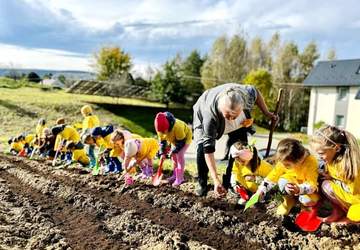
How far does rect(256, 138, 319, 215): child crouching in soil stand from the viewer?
3.41 metres

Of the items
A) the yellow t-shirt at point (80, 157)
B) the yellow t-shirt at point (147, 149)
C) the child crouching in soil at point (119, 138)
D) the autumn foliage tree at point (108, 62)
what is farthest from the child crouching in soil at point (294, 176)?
the autumn foliage tree at point (108, 62)

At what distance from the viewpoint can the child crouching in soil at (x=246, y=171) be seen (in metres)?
4.09

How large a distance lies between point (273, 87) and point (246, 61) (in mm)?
4683

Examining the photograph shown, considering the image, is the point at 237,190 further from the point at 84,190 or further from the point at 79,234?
the point at 84,190

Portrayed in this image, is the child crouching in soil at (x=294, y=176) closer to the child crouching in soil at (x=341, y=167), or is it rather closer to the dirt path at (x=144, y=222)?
the child crouching in soil at (x=341, y=167)

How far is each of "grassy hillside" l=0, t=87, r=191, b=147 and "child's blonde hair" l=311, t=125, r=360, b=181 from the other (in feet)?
39.7

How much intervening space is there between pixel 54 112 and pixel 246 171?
54.0ft

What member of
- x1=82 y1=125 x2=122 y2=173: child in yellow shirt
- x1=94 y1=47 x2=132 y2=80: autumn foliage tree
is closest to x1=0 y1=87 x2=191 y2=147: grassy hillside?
x1=94 y1=47 x2=132 y2=80: autumn foliage tree

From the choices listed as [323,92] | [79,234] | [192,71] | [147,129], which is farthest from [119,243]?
[192,71]

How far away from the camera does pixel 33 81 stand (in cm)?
3033

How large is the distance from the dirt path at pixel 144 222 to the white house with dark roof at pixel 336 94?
24.1m

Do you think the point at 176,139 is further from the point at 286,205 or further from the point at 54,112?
the point at 54,112

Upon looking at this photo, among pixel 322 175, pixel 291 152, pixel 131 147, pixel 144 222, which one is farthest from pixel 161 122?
pixel 322 175

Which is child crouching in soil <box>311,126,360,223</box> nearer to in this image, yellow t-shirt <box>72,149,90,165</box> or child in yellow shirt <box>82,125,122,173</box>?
child in yellow shirt <box>82,125,122,173</box>
